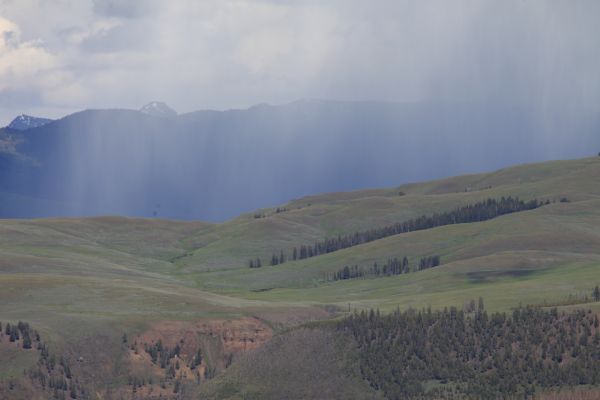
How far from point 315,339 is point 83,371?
27580mm

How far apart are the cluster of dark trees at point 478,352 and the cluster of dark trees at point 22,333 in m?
35.4

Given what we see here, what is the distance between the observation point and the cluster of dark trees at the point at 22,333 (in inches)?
5603

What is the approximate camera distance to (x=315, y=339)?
136250 millimetres

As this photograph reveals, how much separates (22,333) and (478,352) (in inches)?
2079

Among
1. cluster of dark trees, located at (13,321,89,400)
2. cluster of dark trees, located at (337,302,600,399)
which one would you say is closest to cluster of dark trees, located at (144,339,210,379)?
cluster of dark trees, located at (13,321,89,400)

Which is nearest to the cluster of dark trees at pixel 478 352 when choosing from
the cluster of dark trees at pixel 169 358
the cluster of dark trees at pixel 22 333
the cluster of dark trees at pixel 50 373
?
the cluster of dark trees at pixel 169 358

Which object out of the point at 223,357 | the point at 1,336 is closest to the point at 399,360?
the point at 223,357

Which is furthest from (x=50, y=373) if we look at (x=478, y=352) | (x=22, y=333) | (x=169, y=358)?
(x=478, y=352)

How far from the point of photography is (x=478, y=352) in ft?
419

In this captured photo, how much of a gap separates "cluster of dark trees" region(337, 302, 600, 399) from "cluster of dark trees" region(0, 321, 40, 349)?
116ft

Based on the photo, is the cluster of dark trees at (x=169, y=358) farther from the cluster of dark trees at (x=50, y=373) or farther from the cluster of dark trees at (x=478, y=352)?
the cluster of dark trees at (x=478, y=352)

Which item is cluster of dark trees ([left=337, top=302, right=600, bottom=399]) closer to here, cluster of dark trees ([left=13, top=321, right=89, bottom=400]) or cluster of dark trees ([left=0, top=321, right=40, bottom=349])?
cluster of dark trees ([left=13, top=321, right=89, bottom=400])

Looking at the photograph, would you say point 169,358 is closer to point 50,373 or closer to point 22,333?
point 50,373

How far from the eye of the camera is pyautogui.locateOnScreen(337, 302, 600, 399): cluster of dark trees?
119875 mm
